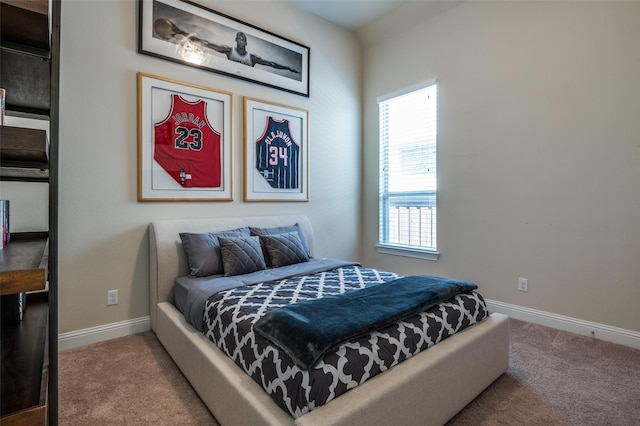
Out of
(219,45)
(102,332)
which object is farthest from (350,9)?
(102,332)

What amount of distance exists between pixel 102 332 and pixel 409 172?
11.0ft

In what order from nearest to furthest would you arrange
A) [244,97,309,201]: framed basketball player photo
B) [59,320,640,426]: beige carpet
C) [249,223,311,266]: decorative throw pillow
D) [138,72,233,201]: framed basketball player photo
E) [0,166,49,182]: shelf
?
[0,166,49,182]: shelf < [59,320,640,426]: beige carpet < [138,72,233,201]: framed basketball player photo < [249,223,311,266]: decorative throw pillow < [244,97,309,201]: framed basketball player photo

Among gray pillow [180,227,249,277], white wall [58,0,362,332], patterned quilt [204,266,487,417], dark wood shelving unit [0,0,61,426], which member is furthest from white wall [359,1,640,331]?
dark wood shelving unit [0,0,61,426]

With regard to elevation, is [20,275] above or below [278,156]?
below

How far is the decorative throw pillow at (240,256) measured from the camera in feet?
8.23

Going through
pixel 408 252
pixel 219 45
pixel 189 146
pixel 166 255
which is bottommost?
pixel 408 252

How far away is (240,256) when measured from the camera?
8.36 ft

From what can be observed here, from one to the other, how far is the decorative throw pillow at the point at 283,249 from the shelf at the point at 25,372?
1.66 meters

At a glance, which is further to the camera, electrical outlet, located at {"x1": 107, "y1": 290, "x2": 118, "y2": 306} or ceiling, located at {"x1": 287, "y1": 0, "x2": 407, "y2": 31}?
ceiling, located at {"x1": 287, "y1": 0, "x2": 407, "y2": 31}

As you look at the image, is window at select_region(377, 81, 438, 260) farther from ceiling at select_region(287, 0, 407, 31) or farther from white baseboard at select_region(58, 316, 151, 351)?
white baseboard at select_region(58, 316, 151, 351)

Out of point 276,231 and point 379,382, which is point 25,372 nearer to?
point 379,382

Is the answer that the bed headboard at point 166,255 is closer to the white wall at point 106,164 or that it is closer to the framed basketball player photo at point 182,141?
the white wall at point 106,164

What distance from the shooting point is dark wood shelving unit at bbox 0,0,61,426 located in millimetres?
655

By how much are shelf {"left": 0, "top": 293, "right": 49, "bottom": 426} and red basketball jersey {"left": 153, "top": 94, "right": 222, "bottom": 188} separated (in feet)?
5.76
